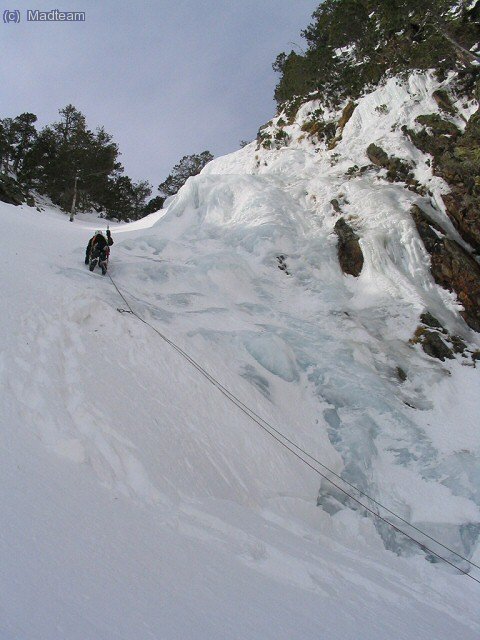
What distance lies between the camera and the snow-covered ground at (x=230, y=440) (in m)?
2.31

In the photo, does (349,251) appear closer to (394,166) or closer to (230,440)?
(394,166)

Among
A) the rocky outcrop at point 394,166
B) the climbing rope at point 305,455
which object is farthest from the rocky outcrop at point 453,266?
the climbing rope at point 305,455

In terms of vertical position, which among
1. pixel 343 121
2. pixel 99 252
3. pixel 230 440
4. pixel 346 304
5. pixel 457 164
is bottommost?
pixel 230 440

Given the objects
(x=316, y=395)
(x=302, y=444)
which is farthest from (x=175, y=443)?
(x=316, y=395)

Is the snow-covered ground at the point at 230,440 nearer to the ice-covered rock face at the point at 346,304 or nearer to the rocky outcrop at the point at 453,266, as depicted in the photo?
the ice-covered rock face at the point at 346,304

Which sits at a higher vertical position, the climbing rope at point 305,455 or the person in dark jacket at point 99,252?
the person in dark jacket at point 99,252

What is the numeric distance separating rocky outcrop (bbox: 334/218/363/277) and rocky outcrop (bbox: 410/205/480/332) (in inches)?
79.2

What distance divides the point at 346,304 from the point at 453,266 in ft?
12.0

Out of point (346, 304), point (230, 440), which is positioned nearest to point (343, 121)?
point (346, 304)

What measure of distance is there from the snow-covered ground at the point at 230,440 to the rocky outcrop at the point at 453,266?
382 millimetres

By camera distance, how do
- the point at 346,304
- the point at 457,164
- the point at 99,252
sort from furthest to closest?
the point at 457,164 < the point at 346,304 < the point at 99,252

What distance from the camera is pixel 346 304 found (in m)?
10.9

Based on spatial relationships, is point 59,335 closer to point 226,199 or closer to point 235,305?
point 235,305

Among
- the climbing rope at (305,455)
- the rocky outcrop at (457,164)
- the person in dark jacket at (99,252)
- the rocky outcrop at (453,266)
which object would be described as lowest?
the climbing rope at (305,455)
